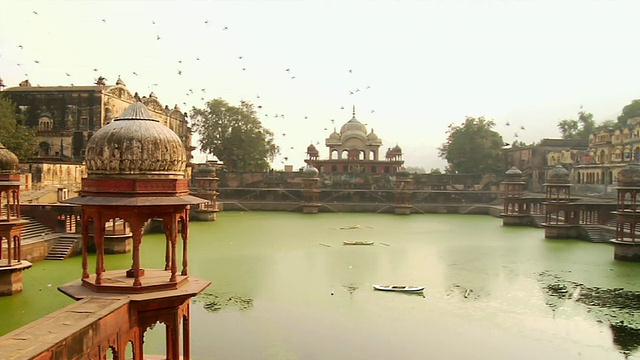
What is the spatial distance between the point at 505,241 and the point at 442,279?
8.92 metres

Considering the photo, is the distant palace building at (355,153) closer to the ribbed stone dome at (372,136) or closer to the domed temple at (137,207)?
the ribbed stone dome at (372,136)

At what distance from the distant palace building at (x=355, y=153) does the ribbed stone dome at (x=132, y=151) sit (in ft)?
126

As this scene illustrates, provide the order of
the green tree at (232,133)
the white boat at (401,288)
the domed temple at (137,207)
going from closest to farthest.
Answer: the domed temple at (137,207) < the white boat at (401,288) < the green tree at (232,133)

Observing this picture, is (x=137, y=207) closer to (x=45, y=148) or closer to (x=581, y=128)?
(x=45, y=148)

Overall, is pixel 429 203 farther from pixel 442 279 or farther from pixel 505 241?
pixel 442 279

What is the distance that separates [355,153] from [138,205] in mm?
42671

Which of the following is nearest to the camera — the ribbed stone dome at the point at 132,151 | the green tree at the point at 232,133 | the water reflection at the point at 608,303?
the ribbed stone dome at the point at 132,151

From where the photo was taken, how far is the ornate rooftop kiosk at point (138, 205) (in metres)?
7.05

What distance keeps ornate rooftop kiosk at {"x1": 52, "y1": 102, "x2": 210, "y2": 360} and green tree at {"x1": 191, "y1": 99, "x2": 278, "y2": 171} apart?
3895 cm

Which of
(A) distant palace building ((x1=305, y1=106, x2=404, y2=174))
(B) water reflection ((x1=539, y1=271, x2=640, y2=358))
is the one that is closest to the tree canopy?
(A) distant palace building ((x1=305, y1=106, x2=404, y2=174))

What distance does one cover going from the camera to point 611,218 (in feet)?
80.9

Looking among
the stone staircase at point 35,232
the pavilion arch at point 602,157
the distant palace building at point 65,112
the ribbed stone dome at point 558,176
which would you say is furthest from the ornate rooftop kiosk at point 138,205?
the pavilion arch at point 602,157

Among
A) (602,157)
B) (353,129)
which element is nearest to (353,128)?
(353,129)

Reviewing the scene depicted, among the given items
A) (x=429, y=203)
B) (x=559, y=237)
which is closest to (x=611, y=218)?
(x=559, y=237)
